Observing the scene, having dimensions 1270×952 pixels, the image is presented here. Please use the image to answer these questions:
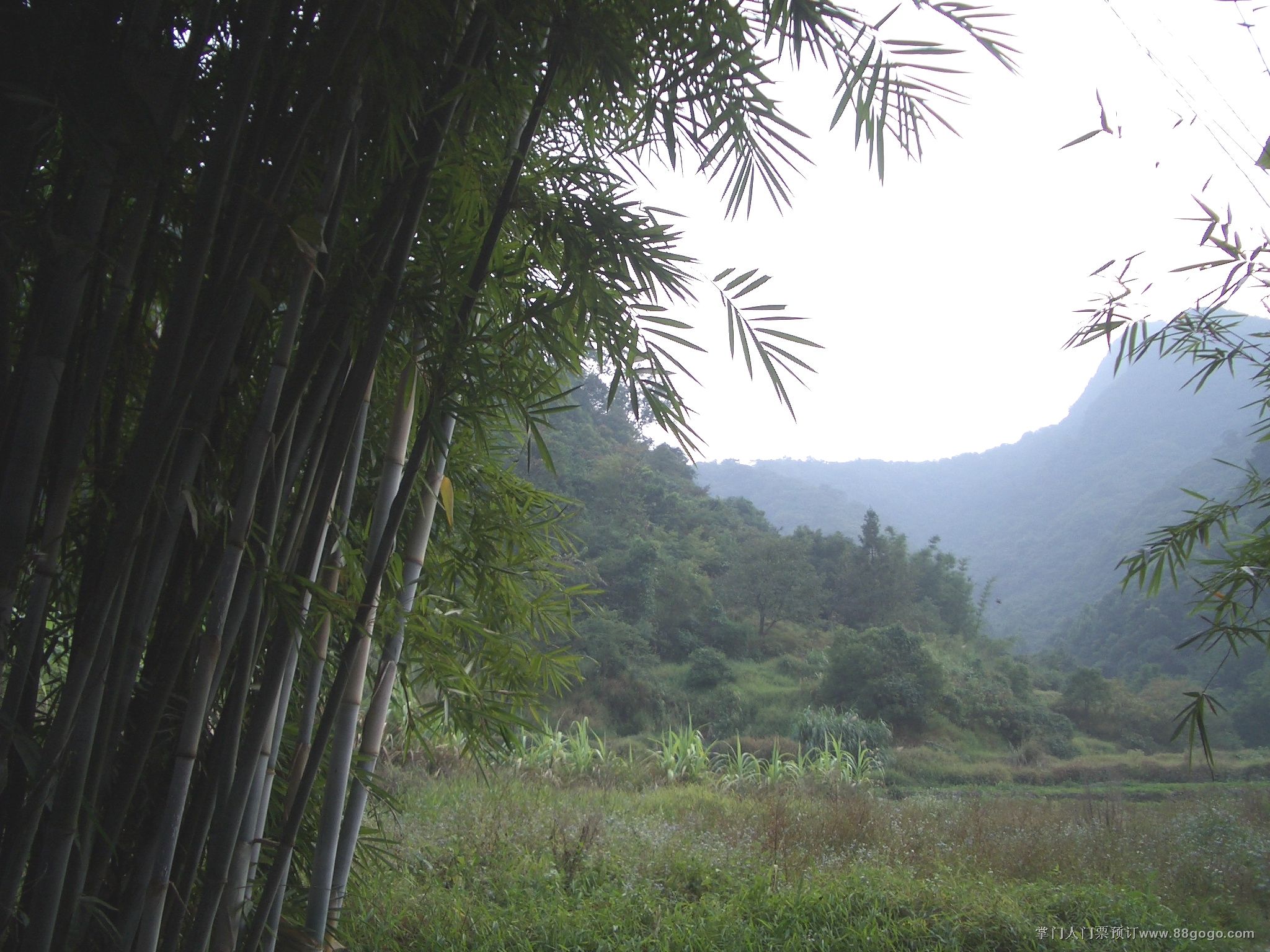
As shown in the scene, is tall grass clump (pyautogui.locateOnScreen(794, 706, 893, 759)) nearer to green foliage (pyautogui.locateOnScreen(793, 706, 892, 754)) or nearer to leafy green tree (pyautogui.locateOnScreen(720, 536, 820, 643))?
green foliage (pyautogui.locateOnScreen(793, 706, 892, 754))

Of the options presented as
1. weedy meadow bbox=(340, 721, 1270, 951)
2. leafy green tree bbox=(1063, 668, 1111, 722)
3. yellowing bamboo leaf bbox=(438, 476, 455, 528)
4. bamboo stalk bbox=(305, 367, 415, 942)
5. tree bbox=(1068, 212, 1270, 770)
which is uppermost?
tree bbox=(1068, 212, 1270, 770)

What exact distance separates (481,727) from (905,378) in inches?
216

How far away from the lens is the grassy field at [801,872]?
2.15 meters

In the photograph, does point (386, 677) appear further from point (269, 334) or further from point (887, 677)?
point (887, 677)

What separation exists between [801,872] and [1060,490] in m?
9.27

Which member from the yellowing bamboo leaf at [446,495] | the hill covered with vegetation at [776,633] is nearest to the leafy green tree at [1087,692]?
the hill covered with vegetation at [776,633]

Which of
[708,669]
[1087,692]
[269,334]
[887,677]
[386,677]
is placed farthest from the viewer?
[708,669]

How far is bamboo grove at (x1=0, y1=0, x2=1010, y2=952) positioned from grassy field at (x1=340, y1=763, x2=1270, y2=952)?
800 mm

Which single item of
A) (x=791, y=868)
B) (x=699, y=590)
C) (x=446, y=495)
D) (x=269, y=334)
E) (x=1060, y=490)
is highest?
(x=1060, y=490)

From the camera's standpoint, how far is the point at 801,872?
277 cm

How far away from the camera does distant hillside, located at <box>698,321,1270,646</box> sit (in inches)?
279

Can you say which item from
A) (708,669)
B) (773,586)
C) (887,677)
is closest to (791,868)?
(887,677)

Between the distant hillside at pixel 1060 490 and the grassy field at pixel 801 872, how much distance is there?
80.7 inches

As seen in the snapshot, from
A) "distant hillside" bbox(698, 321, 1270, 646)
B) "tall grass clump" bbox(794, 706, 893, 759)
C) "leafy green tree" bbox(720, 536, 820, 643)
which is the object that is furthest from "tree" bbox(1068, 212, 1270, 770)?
"leafy green tree" bbox(720, 536, 820, 643)
